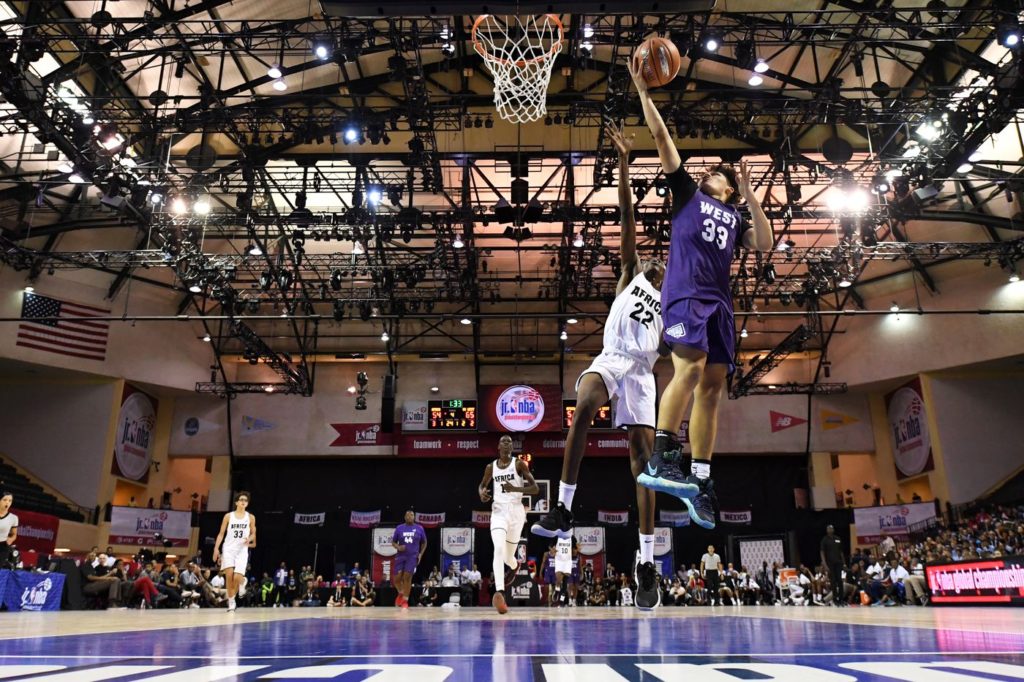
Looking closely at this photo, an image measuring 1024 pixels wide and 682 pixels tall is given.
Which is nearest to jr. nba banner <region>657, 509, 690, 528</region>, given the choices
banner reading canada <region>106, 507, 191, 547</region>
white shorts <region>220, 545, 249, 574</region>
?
banner reading canada <region>106, 507, 191, 547</region>

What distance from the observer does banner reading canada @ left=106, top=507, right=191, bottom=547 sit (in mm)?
20891

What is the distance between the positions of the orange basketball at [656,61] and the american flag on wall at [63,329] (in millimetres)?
19692

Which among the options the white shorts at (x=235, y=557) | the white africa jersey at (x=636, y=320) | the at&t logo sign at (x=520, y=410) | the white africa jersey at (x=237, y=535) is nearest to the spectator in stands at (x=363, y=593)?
the at&t logo sign at (x=520, y=410)

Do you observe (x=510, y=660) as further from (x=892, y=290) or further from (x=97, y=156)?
(x=892, y=290)

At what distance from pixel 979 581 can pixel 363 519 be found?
17.7m

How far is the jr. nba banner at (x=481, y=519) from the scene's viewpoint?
2330 centimetres

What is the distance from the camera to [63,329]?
2098 centimetres

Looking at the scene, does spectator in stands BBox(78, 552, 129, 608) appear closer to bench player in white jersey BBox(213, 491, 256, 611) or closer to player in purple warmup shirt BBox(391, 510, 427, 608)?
bench player in white jersey BBox(213, 491, 256, 611)

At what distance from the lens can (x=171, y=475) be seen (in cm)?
2694

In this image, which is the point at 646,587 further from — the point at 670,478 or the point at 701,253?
the point at 701,253

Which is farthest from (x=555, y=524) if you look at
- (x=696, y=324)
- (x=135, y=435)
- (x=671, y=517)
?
(x=135, y=435)

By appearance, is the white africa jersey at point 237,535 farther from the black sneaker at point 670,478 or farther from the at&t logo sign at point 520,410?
the at&t logo sign at point 520,410

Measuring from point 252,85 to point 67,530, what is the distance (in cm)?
1297

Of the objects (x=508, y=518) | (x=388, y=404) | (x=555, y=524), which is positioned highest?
(x=388, y=404)
